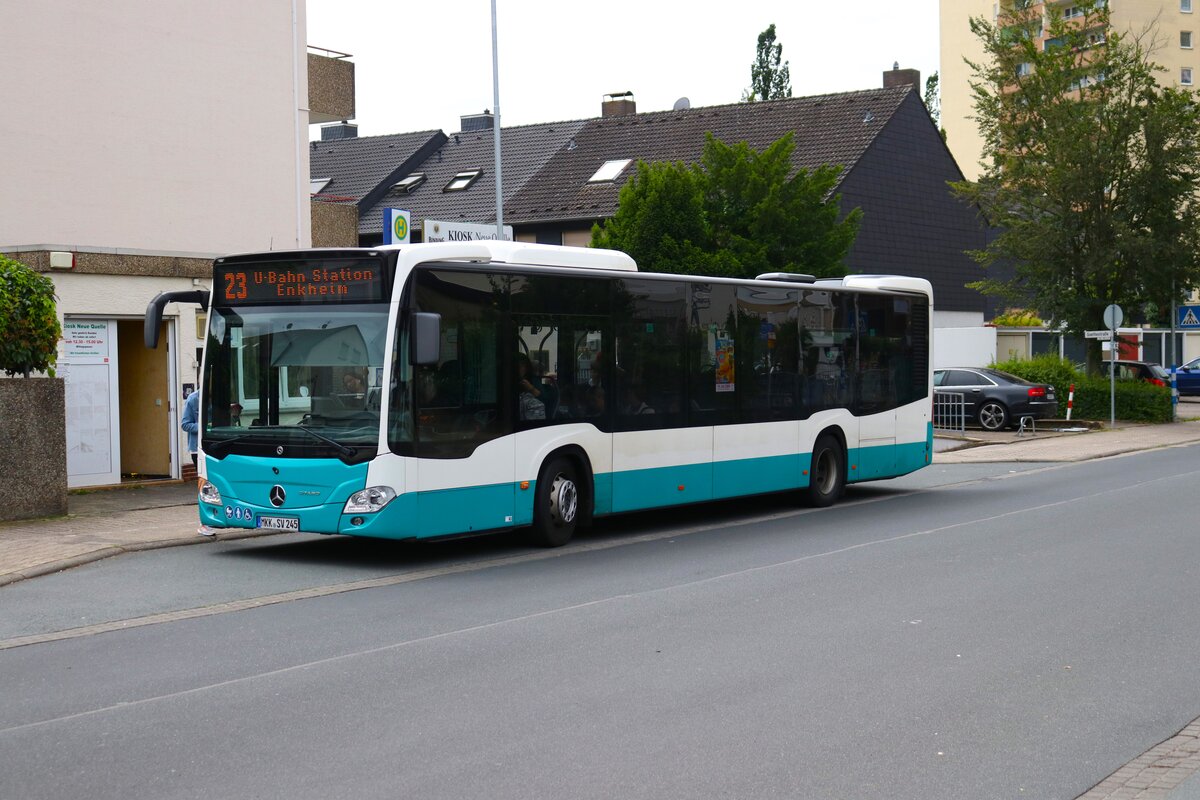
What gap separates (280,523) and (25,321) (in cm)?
496

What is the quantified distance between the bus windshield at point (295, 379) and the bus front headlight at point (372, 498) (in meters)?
0.30

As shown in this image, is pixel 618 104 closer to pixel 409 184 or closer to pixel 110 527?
pixel 409 184

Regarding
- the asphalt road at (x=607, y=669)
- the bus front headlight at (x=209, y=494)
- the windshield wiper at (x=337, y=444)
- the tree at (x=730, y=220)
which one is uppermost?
the tree at (x=730, y=220)

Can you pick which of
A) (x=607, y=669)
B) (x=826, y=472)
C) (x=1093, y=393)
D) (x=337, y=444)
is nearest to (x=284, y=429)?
(x=337, y=444)

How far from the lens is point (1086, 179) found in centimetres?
3578

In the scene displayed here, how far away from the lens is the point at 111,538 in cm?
1390

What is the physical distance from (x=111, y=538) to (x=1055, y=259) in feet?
93.7

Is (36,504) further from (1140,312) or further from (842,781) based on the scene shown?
(1140,312)

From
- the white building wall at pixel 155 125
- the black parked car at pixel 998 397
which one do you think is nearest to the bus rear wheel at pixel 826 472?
the white building wall at pixel 155 125

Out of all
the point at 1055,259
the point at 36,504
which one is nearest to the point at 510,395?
the point at 36,504

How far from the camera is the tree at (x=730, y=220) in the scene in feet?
97.8

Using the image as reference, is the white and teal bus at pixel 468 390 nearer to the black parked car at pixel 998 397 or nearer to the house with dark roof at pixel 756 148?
the black parked car at pixel 998 397

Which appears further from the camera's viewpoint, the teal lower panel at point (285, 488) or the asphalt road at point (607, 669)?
the teal lower panel at point (285, 488)

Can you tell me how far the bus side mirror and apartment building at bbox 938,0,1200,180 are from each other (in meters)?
74.6
